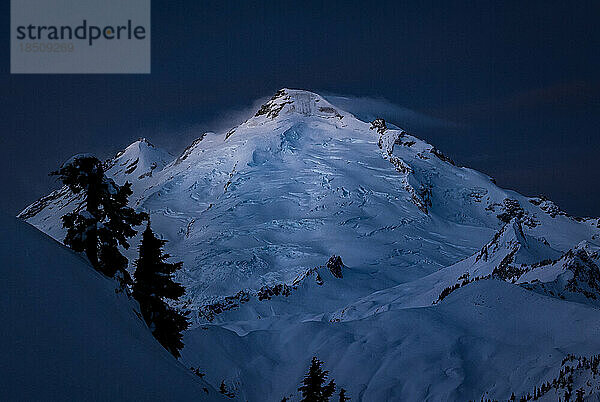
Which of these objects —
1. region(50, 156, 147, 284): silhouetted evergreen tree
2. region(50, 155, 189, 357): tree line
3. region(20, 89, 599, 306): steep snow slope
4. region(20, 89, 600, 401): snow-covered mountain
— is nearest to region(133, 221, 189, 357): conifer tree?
region(50, 155, 189, 357): tree line

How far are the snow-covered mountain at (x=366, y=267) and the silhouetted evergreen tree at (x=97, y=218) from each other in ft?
93.8

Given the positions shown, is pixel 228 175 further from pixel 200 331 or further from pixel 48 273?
pixel 48 273

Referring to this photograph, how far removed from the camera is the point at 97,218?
1248cm

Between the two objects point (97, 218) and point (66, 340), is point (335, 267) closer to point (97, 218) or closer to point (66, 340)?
point (97, 218)

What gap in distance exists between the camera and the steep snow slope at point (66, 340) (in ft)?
18.3

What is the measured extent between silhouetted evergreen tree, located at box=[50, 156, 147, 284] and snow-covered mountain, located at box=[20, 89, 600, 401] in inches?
1126

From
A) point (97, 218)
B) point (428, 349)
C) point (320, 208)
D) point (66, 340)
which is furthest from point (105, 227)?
point (320, 208)

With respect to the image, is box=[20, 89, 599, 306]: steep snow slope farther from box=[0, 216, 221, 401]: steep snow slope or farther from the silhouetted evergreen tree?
box=[0, 216, 221, 401]: steep snow slope

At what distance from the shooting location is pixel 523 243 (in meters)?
69.1

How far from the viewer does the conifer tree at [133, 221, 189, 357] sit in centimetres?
1395

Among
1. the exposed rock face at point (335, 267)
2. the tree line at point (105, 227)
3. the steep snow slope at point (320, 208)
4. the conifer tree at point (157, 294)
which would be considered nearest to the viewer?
the tree line at point (105, 227)

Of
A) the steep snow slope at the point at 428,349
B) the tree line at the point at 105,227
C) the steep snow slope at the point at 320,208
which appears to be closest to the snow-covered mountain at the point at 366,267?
the steep snow slope at the point at 428,349

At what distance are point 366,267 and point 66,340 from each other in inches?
4406

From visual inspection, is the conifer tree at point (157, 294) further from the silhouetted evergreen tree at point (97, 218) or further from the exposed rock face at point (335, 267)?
the exposed rock face at point (335, 267)
